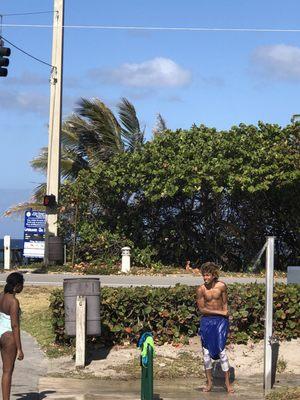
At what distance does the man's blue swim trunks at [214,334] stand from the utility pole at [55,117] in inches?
571

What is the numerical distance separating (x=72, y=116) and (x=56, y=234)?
6311 mm

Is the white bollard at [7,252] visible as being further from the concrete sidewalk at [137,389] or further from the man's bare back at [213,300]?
the man's bare back at [213,300]

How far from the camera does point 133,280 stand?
18.5 meters

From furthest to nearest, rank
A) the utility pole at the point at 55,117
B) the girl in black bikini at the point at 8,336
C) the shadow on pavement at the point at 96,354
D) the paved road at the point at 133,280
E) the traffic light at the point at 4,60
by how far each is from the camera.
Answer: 1. the utility pole at the point at 55,117
2. the paved road at the point at 133,280
3. the traffic light at the point at 4,60
4. the shadow on pavement at the point at 96,354
5. the girl in black bikini at the point at 8,336

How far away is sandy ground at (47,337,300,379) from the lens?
9.69 m

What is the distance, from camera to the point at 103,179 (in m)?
22.6

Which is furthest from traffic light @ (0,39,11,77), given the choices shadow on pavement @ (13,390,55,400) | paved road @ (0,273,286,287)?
shadow on pavement @ (13,390,55,400)

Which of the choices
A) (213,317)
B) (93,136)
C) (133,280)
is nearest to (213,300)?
(213,317)

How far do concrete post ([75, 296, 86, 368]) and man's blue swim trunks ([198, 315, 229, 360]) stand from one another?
1.75 meters

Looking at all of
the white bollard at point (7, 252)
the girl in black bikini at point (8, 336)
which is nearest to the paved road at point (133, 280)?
the white bollard at point (7, 252)

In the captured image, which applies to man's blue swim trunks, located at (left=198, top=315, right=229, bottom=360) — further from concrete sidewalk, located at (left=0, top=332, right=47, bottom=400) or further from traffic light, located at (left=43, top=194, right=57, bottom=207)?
traffic light, located at (left=43, top=194, right=57, bottom=207)

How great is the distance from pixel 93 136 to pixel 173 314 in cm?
1758

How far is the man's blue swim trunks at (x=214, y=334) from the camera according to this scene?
871cm

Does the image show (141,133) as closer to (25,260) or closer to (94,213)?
(94,213)
